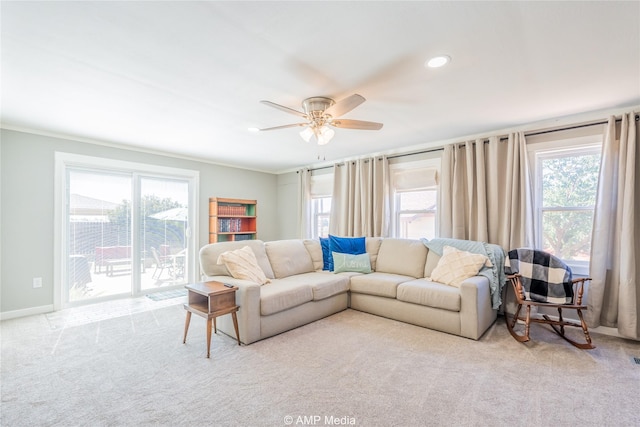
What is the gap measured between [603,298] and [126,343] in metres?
4.79

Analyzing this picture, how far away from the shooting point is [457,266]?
10.8ft

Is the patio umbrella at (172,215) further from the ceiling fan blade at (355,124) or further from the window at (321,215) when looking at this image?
the ceiling fan blade at (355,124)

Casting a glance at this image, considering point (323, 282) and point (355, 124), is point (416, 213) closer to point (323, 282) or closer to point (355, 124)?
point (323, 282)

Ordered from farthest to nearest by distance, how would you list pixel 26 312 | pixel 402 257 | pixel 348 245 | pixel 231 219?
pixel 231 219 → pixel 348 245 → pixel 402 257 → pixel 26 312

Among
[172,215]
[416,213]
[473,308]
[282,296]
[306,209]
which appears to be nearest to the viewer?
[473,308]

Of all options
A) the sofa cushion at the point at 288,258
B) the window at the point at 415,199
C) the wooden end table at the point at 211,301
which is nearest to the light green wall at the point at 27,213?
the wooden end table at the point at 211,301

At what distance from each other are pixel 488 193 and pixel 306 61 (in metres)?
2.92

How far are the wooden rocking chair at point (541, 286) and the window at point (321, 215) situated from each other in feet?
10.9

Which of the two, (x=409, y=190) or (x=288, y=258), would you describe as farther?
(x=409, y=190)

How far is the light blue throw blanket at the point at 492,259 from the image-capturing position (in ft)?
10.5

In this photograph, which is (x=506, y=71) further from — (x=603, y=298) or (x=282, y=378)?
(x=282, y=378)

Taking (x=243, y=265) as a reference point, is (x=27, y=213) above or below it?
above

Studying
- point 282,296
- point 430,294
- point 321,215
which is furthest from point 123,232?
point 430,294

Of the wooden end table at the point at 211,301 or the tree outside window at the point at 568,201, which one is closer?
the wooden end table at the point at 211,301
